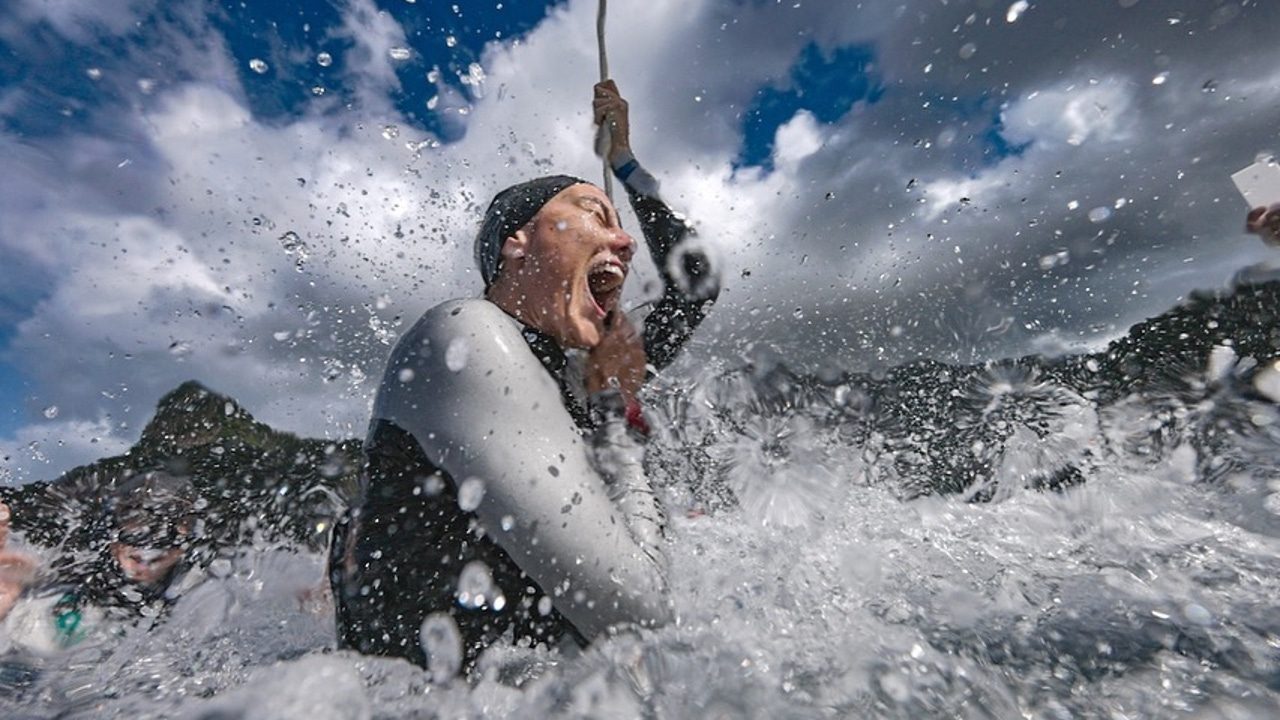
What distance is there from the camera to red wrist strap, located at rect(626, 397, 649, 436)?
95.5 inches

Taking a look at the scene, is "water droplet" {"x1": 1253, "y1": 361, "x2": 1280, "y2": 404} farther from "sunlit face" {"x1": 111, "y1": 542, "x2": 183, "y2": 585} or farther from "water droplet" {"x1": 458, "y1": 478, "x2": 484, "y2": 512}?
"sunlit face" {"x1": 111, "y1": 542, "x2": 183, "y2": 585}

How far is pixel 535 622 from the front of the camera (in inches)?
66.2

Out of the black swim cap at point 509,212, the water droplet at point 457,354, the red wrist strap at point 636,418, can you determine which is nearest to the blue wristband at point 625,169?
the black swim cap at point 509,212

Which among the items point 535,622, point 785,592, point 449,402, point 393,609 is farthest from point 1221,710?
point 393,609

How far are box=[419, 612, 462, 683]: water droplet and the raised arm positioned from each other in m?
1.72

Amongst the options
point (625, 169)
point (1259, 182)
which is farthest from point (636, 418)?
point (1259, 182)

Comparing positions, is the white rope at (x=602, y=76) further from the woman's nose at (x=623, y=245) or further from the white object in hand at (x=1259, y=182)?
the white object in hand at (x=1259, y=182)

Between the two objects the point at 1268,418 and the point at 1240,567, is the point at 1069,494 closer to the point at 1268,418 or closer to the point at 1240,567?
the point at 1240,567

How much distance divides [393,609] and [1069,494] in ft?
11.1

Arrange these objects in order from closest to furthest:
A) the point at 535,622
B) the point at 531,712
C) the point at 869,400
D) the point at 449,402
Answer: the point at 531,712 → the point at 449,402 → the point at 535,622 → the point at 869,400

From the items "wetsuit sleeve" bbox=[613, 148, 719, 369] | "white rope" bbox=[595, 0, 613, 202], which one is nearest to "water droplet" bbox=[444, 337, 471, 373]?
"wetsuit sleeve" bbox=[613, 148, 719, 369]

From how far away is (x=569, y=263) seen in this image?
2.40 meters

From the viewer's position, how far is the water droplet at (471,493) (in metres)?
1.51

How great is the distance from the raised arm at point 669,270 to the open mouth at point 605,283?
49 centimetres
